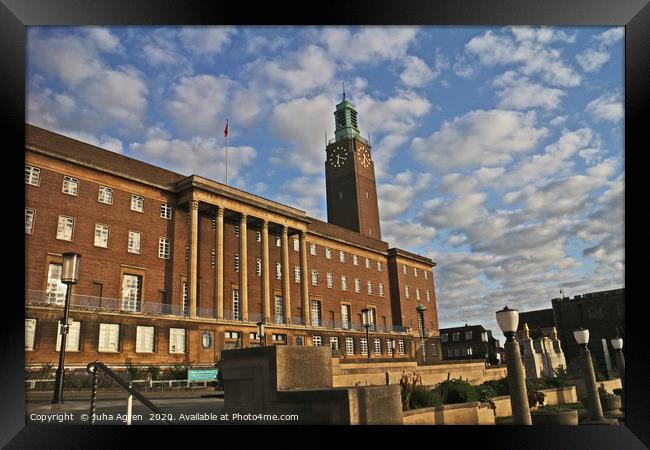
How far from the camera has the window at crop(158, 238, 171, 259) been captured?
37500 mm

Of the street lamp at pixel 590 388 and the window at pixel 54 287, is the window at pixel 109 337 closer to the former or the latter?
the window at pixel 54 287

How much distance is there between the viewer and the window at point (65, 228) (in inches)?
1245

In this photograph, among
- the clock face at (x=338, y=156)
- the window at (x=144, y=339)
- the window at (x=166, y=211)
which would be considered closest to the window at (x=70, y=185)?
the window at (x=166, y=211)

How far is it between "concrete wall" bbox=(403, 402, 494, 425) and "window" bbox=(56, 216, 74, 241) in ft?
94.9

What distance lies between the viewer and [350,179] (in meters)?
72.7

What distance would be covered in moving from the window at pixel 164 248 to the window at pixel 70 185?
715 cm

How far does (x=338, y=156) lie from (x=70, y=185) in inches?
1843

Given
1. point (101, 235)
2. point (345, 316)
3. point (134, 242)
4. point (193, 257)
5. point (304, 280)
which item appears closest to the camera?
point (101, 235)

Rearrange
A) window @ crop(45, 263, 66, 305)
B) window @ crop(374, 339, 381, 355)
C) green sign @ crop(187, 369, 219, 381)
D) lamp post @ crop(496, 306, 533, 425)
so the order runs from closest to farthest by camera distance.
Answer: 1. lamp post @ crop(496, 306, 533, 425)
2. green sign @ crop(187, 369, 219, 381)
3. window @ crop(45, 263, 66, 305)
4. window @ crop(374, 339, 381, 355)

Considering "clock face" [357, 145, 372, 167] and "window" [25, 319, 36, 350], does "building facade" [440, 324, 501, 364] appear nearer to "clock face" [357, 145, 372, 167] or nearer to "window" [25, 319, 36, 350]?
"clock face" [357, 145, 372, 167]

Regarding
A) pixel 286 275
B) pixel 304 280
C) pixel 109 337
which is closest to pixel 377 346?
pixel 304 280

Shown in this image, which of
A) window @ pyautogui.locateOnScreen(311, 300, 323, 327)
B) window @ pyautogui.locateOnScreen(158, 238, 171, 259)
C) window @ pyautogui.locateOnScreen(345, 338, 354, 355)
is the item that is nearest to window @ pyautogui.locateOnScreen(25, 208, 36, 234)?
window @ pyautogui.locateOnScreen(158, 238, 171, 259)

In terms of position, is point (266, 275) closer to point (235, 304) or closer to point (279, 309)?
point (235, 304)
